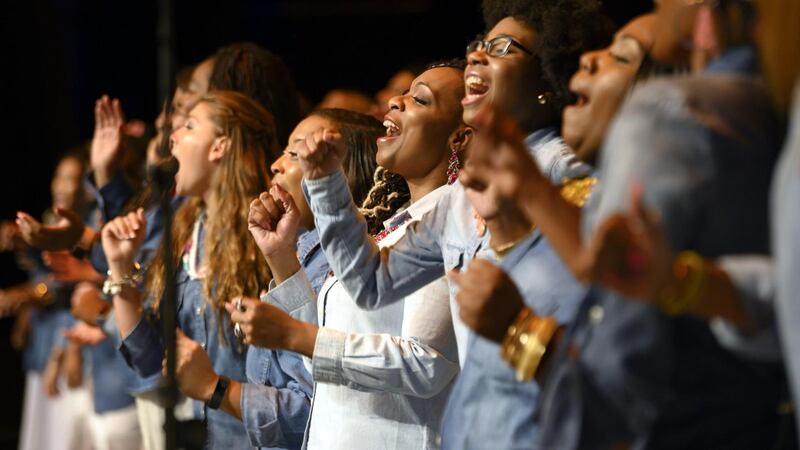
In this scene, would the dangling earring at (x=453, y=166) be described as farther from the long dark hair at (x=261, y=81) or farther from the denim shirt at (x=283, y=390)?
the long dark hair at (x=261, y=81)

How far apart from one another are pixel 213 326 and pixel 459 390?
1.41 metres

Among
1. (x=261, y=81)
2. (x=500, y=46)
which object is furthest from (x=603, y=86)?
(x=261, y=81)

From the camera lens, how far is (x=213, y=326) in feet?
10.7

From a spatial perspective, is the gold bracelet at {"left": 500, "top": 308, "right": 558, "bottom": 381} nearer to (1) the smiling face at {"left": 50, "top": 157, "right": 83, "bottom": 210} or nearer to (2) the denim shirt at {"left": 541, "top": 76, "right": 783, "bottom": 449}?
(2) the denim shirt at {"left": 541, "top": 76, "right": 783, "bottom": 449}

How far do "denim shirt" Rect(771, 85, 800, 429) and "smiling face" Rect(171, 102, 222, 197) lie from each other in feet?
7.06

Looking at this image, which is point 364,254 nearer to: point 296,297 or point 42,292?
point 296,297

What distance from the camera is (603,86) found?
1908mm

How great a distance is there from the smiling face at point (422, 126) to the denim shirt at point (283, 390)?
399mm

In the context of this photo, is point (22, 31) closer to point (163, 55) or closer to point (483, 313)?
point (163, 55)

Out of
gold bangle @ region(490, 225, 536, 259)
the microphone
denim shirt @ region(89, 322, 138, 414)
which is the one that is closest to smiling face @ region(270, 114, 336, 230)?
the microphone

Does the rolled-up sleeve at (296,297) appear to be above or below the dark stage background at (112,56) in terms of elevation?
above

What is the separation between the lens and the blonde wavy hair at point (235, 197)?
322cm

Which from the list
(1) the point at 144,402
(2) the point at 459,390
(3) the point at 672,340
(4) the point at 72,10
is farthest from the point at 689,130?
(4) the point at 72,10

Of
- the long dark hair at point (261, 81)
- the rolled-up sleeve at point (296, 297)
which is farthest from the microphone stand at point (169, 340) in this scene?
the long dark hair at point (261, 81)
